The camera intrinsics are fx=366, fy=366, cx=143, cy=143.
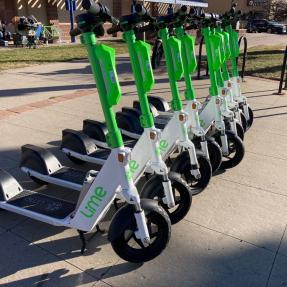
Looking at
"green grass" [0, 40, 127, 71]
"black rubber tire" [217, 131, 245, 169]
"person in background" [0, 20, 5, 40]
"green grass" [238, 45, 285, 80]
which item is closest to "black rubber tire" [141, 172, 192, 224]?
"black rubber tire" [217, 131, 245, 169]

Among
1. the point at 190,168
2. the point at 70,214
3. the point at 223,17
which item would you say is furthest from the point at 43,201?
the point at 223,17

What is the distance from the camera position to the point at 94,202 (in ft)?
8.52

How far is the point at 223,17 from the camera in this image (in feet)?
15.0

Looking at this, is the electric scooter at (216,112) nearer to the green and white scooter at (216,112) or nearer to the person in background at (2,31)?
the green and white scooter at (216,112)

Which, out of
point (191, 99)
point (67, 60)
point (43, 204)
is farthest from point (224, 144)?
point (67, 60)

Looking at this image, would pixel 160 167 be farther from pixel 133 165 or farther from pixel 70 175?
pixel 70 175

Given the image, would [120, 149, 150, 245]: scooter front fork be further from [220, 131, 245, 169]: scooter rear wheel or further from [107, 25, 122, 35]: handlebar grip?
[220, 131, 245, 169]: scooter rear wheel

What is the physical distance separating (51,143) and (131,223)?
2.73m

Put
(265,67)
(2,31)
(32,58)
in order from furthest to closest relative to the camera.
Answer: (2,31) < (32,58) < (265,67)

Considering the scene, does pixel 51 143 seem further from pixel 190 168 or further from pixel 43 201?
pixel 190 168

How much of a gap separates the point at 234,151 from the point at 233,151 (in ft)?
0.04

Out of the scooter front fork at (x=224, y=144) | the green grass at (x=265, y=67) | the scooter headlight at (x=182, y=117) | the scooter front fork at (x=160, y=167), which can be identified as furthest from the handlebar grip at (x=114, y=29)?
the green grass at (x=265, y=67)

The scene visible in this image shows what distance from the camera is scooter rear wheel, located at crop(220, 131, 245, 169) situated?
4.07 meters

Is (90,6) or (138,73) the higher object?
(90,6)
